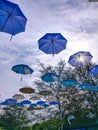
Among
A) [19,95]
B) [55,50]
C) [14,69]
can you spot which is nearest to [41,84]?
[19,95]

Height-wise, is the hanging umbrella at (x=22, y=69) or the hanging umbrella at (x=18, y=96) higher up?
the hanging umbrella at (x=22, y=69)

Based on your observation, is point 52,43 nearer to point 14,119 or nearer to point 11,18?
point 11,18

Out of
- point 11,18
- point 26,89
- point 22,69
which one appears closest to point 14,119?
point 26,89

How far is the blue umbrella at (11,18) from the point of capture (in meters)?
8.35

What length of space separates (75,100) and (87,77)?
3.05 meters

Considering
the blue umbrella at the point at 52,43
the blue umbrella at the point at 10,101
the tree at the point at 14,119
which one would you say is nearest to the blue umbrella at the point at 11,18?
the blue umbrella at the point at 52,43

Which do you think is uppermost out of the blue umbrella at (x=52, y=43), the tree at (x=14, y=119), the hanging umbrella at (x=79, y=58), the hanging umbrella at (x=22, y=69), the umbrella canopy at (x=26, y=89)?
the blue umbrella at (x=52, y=43)

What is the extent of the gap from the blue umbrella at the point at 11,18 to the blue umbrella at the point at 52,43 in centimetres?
199

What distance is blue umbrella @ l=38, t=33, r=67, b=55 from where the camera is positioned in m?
10.9

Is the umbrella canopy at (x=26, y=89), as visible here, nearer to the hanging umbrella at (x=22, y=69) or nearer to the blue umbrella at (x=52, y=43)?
the hanging umbrella at (x=22, y=69)

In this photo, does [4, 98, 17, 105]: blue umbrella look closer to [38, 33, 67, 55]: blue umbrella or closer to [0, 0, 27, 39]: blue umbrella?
[38, 33, 67, 55]: blue umbrella

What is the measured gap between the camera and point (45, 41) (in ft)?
36.3

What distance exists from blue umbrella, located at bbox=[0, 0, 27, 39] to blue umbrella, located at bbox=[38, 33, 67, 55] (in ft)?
6.53

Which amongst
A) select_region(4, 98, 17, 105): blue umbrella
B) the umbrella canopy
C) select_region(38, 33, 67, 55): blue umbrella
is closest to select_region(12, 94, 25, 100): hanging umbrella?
select_region(4, 98, 17, 105): blue umbrella
